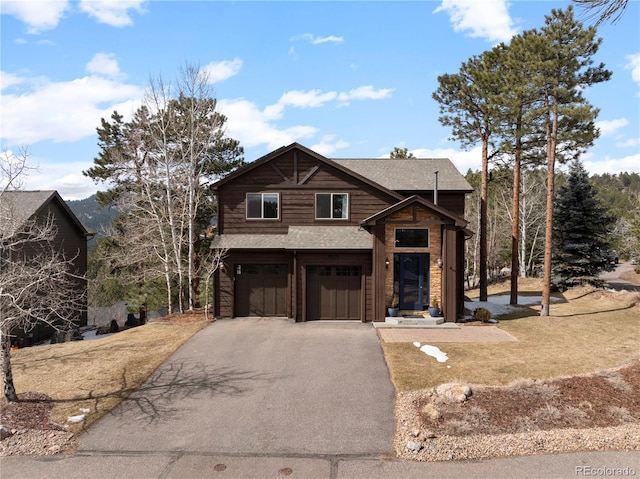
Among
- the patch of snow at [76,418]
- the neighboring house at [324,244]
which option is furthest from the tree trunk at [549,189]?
the patch of snow at [76,418]

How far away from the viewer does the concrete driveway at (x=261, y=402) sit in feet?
23.9

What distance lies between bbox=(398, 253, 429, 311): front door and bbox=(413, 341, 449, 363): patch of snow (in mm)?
3481

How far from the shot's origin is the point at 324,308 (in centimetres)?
1633

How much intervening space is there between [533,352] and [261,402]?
28.5ft

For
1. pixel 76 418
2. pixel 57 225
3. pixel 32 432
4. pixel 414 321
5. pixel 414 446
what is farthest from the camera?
pixel 57 225

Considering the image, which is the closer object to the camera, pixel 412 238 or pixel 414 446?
pixel 414 446

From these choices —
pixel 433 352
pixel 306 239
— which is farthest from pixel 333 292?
pixel 433 352

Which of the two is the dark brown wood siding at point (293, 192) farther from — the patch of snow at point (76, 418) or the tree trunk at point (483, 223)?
the patch of snow at point (76, 418)

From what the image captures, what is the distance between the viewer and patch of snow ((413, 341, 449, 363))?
11.4m

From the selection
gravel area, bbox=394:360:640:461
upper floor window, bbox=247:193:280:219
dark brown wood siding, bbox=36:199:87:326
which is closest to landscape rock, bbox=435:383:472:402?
gravel area, bbox=394:360:640:461

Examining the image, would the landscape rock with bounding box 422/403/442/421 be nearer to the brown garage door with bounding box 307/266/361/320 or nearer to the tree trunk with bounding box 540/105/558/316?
the brown garage door with bounding box 307/266/361/320

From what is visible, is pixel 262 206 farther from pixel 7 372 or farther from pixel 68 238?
pixel 68 238

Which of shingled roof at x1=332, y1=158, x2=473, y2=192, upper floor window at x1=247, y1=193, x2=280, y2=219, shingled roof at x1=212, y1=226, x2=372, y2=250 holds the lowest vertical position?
shingled roof at x1=212, y1=226, x2=372, y2=250

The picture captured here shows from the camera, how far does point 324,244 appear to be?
15.8 metres
